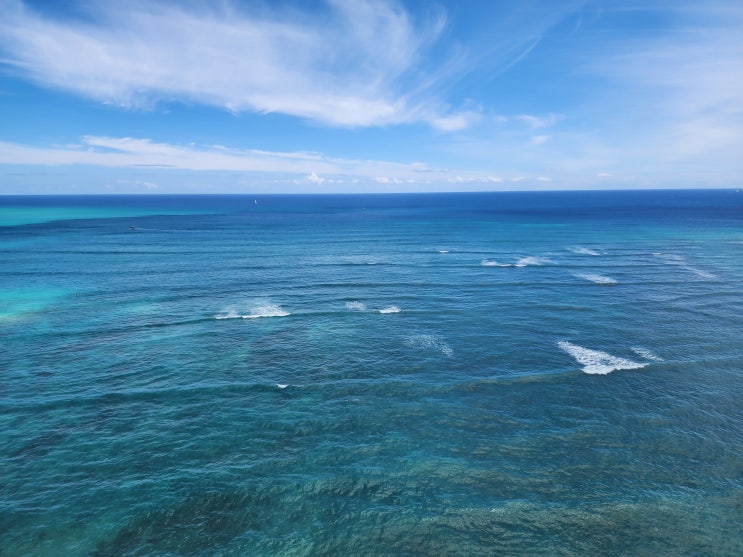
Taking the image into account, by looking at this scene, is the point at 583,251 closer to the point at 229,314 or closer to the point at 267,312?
the point at 267,312

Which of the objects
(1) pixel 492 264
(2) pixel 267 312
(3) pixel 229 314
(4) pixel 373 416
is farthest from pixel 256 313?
(1) pixel 492 264

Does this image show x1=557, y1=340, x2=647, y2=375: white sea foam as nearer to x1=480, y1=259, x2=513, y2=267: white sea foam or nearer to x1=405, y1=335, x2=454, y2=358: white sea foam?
x1=405, y1=335, x2=454, y2=358: white sea foam

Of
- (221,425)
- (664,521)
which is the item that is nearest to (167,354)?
(221,425)

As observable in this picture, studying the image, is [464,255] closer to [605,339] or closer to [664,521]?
[605,339]

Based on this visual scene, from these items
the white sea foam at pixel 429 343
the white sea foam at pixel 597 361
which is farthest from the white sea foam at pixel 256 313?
the white sea foam at pixel 597 361

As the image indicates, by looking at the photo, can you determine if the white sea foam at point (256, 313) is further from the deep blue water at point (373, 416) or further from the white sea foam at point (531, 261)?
the white sea foam at point (531, 261)

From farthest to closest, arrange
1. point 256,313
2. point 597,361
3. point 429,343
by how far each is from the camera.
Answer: point 256,313 → point 429,343 → point 597,361
